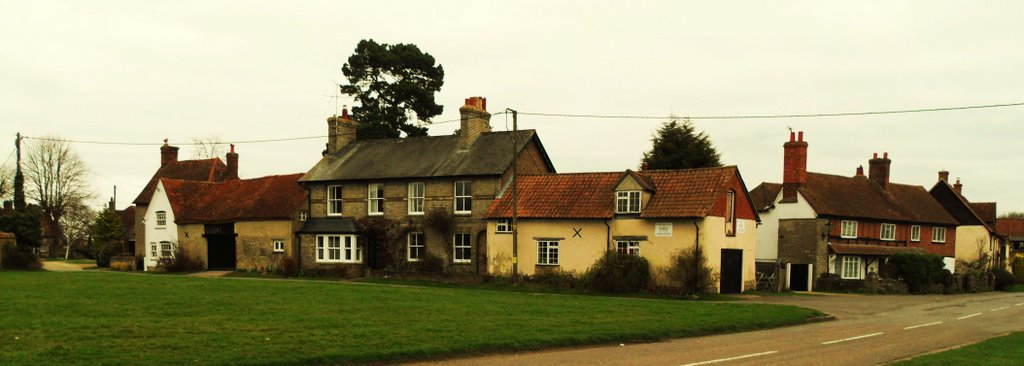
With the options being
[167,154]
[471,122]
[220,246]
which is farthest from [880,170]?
[167,154]

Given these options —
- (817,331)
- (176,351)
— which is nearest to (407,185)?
(817,331)

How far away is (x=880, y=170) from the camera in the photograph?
49312 mm

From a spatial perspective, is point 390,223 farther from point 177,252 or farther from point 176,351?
point 176,351

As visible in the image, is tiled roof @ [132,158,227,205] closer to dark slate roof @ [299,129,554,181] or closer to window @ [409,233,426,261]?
dark slate roof @ [299,129,554,181]

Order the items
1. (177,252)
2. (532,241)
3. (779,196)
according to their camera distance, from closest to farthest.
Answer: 1. (532,241)
2. (779,196)
3. (177,252)

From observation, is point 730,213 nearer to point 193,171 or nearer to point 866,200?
point 866,200

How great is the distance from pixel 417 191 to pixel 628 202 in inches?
472

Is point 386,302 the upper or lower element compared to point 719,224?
lower

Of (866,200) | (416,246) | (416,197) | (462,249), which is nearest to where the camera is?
(462,249)

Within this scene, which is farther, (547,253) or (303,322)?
(547,253)

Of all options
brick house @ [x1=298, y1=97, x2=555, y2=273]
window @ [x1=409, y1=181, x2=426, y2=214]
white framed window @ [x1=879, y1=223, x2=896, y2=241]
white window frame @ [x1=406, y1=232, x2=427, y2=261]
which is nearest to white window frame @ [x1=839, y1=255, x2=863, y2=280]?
white framed window @ [x1=879, y1=223, x2=896, y2=241]

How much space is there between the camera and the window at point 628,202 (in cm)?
3491

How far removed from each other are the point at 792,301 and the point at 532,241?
38.6ft

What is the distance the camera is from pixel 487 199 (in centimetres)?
3916
